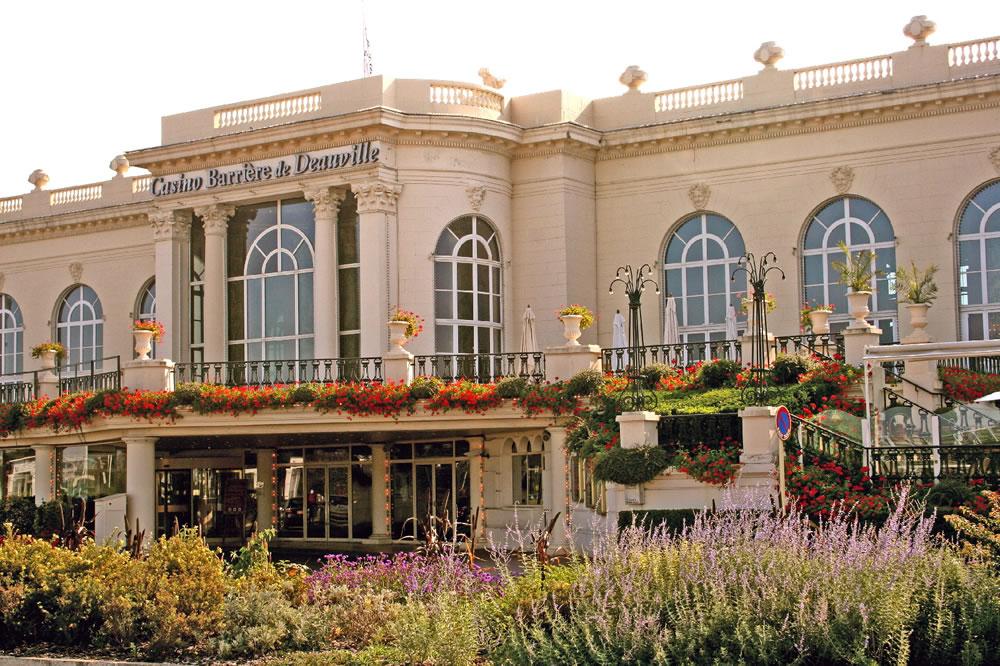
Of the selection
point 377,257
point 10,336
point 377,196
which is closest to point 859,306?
point 377,257

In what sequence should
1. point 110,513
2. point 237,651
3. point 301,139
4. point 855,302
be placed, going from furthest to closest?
point 301,139 < point 110,513 < point 855,302 < point 237,651

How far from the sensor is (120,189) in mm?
38156

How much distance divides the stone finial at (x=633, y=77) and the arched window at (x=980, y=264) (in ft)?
29.1

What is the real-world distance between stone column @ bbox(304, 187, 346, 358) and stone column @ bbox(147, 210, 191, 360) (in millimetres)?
4391

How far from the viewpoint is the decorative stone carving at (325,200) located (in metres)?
31.0

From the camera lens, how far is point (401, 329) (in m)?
28.0

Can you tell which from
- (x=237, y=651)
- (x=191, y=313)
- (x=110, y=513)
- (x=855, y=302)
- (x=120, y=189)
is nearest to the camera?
(x=237, y=651)

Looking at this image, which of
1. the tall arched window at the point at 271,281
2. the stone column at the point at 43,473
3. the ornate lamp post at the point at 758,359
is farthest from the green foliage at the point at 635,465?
the stone column at the point at 43,473

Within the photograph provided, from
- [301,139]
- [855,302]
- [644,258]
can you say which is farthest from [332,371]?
[855,302]

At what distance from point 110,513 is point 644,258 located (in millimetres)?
14685

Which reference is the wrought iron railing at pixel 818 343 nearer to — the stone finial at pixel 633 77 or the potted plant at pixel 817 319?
the potted plant at pixel 817 319

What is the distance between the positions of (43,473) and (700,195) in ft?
61.6

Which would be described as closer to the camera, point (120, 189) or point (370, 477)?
point (370, 477)

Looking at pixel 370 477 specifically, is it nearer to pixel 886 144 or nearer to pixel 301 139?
pixel 301 139
